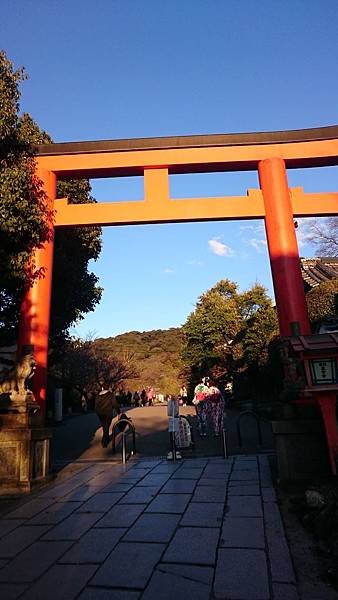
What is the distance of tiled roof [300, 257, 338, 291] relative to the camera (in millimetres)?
17625

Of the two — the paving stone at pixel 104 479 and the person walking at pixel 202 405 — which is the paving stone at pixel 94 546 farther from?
the person walking at pixel 202 405

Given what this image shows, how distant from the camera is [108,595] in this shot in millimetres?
2604

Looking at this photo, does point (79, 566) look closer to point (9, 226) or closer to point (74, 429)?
point (9, 226)

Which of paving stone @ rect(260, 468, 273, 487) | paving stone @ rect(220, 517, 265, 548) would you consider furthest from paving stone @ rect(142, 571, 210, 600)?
paving stone @ rect(260, 468, 273, 487)

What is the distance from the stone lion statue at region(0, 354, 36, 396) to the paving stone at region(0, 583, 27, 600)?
3.72 m

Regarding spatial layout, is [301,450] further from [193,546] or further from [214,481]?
[193,546]

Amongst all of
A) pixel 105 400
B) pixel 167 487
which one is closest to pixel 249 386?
pixel 105 400

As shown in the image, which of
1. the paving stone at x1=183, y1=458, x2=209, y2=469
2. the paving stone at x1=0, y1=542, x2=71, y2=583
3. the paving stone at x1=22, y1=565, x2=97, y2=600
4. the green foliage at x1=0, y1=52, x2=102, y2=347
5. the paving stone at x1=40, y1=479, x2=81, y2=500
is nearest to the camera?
the paving stone at x1=22, y1=565, x2=97, y2=600

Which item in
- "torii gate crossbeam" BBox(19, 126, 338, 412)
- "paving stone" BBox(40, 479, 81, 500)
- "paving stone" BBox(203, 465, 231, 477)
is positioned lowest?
"paving stone" BBox(40, 479, 81, 500)

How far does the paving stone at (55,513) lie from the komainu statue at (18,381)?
6.13ft

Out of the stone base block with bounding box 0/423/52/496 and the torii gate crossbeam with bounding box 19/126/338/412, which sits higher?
the torii gate crossbeam with bounding box 19/126/338/412

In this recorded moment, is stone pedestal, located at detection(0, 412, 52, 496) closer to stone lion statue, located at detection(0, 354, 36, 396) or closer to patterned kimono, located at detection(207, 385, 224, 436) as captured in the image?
stone lion statue, located at detection(0, 354, 36, 396)

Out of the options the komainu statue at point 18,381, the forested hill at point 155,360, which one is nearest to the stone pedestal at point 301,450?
the komainu statue at point 18,381

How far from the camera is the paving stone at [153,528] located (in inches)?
142
